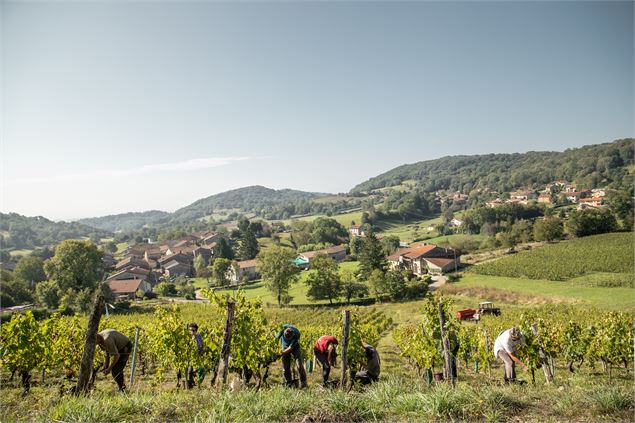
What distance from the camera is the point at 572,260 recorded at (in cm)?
4719

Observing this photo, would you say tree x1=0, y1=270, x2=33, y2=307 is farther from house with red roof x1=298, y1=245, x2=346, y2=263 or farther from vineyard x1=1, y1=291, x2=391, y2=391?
house with red roof x1=298, y1=245, x2=346, y2=263

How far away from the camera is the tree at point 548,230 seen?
61500 mm

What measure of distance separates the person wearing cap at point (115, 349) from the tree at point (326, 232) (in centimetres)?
9188

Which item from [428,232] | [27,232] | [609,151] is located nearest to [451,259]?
[428,232]

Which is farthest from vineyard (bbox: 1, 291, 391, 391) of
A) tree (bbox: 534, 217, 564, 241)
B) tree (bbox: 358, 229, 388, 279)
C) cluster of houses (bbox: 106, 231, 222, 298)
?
tree (bbox: 534, 217, 564, 241)

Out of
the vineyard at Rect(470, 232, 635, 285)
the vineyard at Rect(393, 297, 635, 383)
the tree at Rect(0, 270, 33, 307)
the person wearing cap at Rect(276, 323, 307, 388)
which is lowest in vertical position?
the vineyard at Rect(470, 232, 635, 285)

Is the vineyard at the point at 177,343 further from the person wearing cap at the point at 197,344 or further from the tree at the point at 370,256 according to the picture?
the tree at the point at 370,256

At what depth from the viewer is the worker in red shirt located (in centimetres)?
785

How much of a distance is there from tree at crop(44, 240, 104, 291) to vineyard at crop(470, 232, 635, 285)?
180 feet

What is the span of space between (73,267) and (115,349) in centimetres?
4550

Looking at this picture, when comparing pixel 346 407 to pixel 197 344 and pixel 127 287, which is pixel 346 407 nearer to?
pixel 197 344

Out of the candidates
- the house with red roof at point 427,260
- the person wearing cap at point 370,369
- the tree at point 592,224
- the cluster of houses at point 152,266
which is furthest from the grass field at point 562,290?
the cluster of houses at point 152,266

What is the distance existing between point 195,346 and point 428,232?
105 metres

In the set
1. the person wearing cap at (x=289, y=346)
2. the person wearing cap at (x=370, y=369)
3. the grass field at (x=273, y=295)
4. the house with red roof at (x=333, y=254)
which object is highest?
the person wearing cap at (x=289, y=346)
